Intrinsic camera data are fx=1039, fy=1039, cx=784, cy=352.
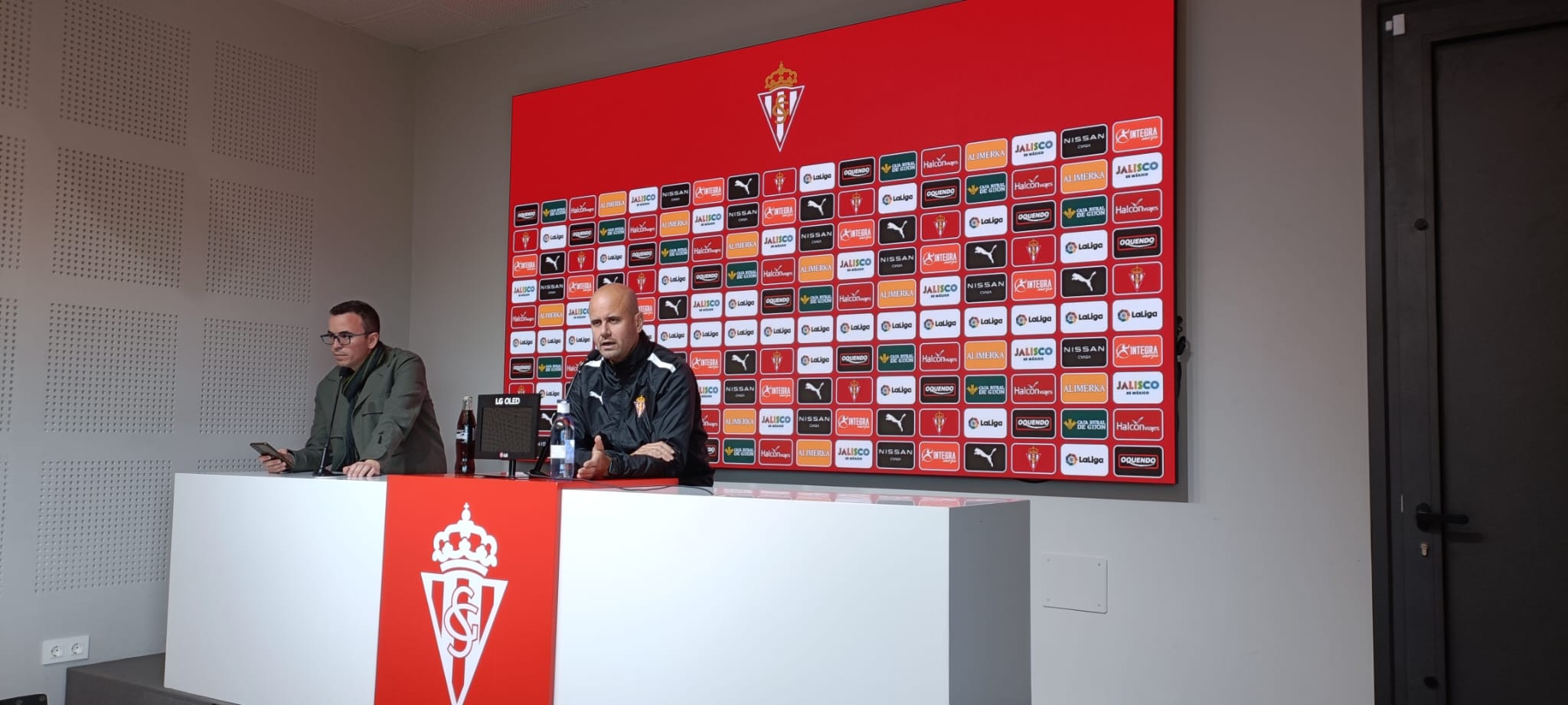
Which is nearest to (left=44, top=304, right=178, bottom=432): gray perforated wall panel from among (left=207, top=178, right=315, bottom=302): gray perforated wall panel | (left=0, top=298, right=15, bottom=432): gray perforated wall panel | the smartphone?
(left=0, top=298, right=15, bottom=432): gray perforated wall panel

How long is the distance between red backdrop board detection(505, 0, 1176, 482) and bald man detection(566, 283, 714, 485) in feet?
3.38

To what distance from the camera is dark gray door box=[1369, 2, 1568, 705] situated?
9.70 ft

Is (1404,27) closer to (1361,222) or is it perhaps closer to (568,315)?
(1361,222)

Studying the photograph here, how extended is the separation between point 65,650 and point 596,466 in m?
2.95

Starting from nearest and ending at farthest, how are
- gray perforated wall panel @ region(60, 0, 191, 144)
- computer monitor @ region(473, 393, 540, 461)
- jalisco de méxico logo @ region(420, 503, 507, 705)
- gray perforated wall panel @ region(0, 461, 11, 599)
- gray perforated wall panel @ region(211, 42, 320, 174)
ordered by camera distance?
jalisco de méxico logo @ region(420, 503, 507, 705) → computer monitor @ region(473, 393, 540, 461) → gray perforated wall panel @ region(0, 461, 11, 599) → gray perforated wall panel @ region(60, 0, 191, 144) → gray perforated wall panel @ region(211, 42, 320, 174)

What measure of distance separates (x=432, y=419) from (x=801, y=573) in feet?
8.79

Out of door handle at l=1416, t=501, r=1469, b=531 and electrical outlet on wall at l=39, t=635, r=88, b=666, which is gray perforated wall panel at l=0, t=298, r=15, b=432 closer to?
electrical outlet on wall at l=39, t=635, r=88, b=666

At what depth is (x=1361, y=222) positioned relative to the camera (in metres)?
3.22

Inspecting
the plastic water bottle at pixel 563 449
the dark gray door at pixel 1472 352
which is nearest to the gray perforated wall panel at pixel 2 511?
the plastic water bottle at pixel 563 449

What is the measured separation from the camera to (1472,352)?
3059 millimetres

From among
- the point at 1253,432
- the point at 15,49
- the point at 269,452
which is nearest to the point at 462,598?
the point at 269,452

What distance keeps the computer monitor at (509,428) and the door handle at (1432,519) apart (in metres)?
2.58

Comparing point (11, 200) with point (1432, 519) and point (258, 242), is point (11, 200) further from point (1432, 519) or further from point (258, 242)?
point (1432, 519)

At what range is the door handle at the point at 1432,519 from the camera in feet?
9.98
